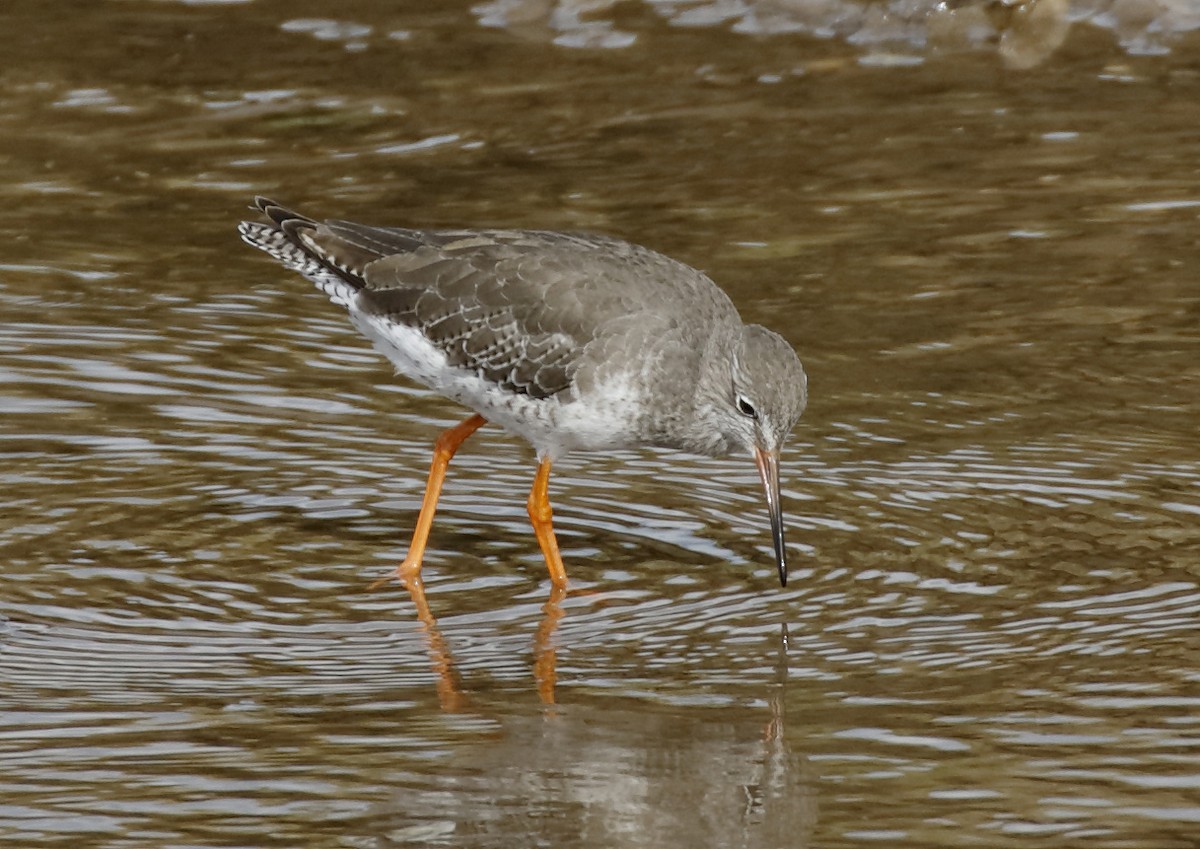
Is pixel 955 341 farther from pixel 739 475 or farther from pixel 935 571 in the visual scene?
pixel 935 571

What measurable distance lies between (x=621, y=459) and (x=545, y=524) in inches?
54.3

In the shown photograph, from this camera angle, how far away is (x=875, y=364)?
11.9 meters

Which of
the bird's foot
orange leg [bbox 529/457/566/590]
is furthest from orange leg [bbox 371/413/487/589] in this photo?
orange leg [bbox 529/457/566/590]

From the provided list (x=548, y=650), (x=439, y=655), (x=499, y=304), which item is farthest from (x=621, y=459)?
(x=439, y=655)

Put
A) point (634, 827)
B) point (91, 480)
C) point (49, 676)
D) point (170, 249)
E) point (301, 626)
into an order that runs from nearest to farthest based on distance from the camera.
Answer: point (634, 827)
point (49, 676)
point (301, 626)
point (91, 480)
point (170, 249)

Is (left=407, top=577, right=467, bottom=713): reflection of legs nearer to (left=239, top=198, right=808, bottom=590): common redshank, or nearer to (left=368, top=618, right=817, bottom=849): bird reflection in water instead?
(left=368, top=618, right=817, bottom=849): bird reflection in water

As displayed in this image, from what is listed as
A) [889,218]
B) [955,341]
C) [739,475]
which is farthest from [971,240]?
[739,475]

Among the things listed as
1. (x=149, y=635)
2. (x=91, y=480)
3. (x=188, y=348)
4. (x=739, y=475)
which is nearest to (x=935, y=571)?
(x=739, y=475)

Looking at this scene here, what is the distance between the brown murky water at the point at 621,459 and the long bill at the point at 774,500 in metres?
0.18

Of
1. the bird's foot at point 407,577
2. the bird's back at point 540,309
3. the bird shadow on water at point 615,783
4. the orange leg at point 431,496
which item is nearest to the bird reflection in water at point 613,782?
the bird shadow on water at point 615,783

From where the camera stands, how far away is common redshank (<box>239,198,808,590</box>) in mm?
9633

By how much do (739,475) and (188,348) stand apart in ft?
10.8

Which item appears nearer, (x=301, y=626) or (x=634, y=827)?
(x=634, y=827)

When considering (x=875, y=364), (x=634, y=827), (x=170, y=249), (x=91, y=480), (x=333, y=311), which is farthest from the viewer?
(x=170, y=249)
